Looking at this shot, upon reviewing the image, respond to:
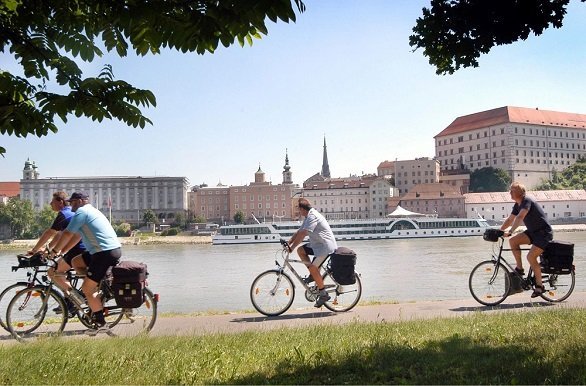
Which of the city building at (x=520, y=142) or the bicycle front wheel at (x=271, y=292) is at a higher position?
the city building at (x=520, y=142)

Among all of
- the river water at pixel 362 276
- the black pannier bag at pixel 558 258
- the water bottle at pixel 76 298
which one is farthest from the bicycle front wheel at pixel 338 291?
the water bottle at pixel 76 298

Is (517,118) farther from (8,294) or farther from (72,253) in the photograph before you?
(8,294)

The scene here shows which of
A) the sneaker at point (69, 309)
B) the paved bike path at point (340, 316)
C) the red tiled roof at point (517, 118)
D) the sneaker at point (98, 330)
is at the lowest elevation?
the paved bike path at point (340, 316)

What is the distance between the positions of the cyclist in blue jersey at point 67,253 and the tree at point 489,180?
104m

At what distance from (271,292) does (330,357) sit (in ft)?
9.17

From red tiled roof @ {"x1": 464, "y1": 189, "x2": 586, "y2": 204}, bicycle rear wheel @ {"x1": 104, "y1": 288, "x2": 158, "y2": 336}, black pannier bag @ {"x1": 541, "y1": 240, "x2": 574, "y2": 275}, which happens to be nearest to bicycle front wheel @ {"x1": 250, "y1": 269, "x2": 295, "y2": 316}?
bicycle rear wheel @ {"x1": 104, "y1": 288, "x2": 158, "y2": 336}

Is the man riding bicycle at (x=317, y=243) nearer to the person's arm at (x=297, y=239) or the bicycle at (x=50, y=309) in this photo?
the person's arm at (x=297, y=239)

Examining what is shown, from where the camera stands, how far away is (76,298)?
208 inches

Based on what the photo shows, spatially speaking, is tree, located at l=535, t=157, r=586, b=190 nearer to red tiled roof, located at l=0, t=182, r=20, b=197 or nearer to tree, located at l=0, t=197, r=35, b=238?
tree, located at l=0, t=197, r=35, b=238

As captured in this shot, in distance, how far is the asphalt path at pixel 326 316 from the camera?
5.52 metres

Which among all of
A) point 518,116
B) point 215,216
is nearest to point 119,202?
point 215,216

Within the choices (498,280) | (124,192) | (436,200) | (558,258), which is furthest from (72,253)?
(124,192)

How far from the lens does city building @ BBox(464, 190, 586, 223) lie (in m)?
94.6

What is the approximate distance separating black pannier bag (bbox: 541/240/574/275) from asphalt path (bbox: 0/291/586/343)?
37cm
